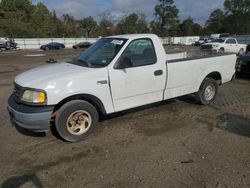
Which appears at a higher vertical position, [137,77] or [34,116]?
[137,77]

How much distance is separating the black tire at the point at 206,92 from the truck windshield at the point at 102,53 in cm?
254

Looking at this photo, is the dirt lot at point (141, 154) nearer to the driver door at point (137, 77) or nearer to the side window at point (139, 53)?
the driver door at point (137, 77)

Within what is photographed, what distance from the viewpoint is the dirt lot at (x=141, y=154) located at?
331cm

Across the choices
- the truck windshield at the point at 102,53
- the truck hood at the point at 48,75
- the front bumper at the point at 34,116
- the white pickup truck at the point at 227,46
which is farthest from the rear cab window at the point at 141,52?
the white pickup truck at the point at 227,46

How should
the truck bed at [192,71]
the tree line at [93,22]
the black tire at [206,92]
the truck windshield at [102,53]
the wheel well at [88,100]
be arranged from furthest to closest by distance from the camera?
the tree line at [93,22] < the black tire at [206,92] < the truck bed at [192,71] < the truck windshield at [102,53] < the wheel well at [88,100]

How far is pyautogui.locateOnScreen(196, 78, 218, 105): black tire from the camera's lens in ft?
20.4

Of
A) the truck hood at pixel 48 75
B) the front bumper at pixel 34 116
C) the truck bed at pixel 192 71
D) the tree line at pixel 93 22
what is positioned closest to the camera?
the front bumper at pixel 34 116

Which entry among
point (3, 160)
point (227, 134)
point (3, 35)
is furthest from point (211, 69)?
point (3, 35)

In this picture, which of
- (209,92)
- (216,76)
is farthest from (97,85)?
A: (216,76)

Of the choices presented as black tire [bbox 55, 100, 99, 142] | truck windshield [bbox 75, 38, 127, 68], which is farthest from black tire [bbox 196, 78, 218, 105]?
black tire [bbox 55, 100, 99, 142]

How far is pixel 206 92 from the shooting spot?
6.39 metres

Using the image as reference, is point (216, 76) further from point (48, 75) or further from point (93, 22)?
point (93, 22)

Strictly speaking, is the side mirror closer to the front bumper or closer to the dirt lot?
the dirt lot

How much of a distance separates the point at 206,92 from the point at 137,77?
2.46 metres
